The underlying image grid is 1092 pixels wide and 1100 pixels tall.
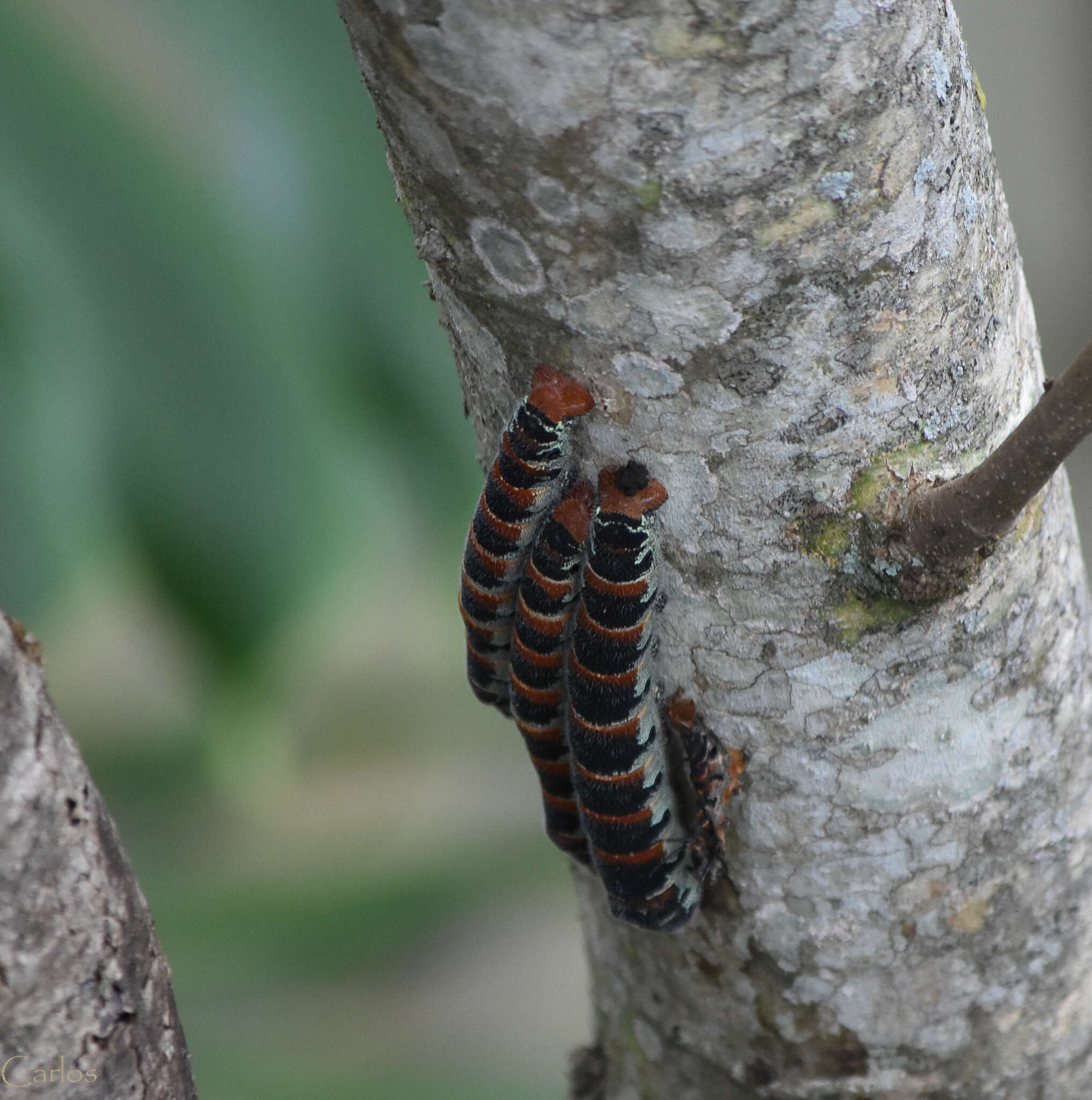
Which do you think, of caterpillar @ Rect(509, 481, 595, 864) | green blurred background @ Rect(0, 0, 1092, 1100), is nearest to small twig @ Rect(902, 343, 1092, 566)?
caterpillar @ Rect(509, 481, 595, 864)

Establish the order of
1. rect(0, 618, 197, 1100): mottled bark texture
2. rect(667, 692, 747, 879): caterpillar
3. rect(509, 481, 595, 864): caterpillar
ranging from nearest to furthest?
rect(0, 618, 197, 1100): mottled bark texture
rect(509, 481, 595, 864): caterpillar
rect(667, 692, 747, 879): caterpillar

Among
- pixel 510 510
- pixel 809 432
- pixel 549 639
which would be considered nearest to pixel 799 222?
pixel 809 432

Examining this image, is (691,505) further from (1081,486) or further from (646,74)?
(1081,486)

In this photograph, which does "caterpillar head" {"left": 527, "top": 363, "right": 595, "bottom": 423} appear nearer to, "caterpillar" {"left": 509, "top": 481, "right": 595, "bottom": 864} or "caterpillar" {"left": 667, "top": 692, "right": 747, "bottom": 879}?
"caterpillar" {"left": 509, "top": 481, "right": 595, "bottom": 864}

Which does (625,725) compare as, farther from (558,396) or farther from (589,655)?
(558,396)

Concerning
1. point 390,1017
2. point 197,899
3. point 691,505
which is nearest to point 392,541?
point 197,899

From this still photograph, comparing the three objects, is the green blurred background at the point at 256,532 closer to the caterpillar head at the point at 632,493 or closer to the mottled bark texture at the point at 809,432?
the mottled bark texture at the point at 809,432
